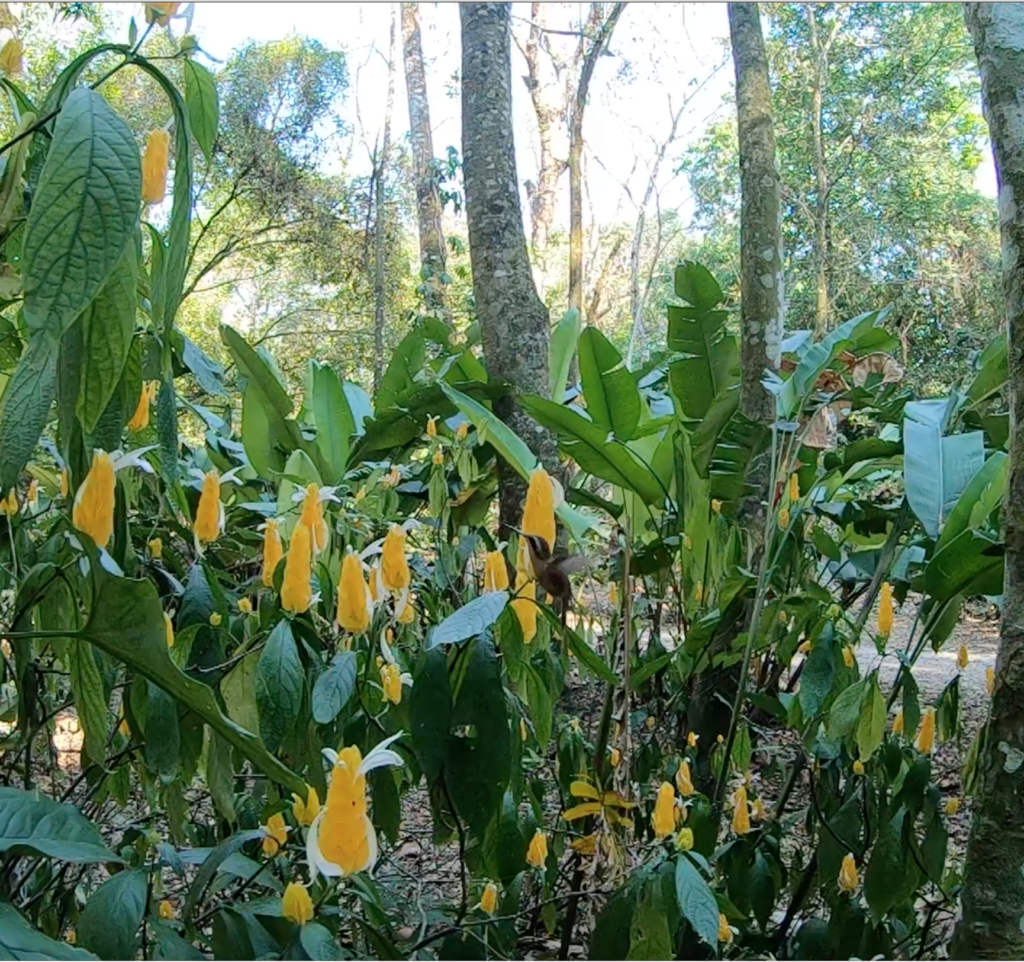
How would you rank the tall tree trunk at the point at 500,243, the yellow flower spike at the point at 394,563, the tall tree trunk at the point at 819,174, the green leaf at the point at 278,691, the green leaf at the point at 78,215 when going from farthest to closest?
1. the tall tree trunk at the point at 819,174
2. the tall tree trunk at the point at 500,243
3. the yellow flower spike at the point at 394,563
4. the green leaf at the point at 278,691
5. the green leaf at the point at 78,215

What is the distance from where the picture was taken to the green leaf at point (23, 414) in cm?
31

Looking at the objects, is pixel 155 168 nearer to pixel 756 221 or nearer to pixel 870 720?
pixel 870 720

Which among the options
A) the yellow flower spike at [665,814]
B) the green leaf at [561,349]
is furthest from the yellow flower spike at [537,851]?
the green leaf at [561,349]

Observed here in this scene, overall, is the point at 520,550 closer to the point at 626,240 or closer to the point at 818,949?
the point at 818,949

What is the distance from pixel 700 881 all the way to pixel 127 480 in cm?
50

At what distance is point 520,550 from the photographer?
→ 70 centimetres

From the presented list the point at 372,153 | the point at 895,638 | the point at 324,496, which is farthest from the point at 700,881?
the point at 372,153

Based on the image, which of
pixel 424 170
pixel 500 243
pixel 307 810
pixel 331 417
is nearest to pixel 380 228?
pixel 424 170

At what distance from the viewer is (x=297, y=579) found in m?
0.53

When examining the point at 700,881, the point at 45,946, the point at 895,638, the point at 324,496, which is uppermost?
the point at 324,496

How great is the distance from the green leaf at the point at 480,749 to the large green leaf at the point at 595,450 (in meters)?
0.40

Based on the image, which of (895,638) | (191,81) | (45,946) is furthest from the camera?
(895,638)

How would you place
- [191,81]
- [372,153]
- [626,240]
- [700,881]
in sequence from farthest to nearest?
[626,240] → [372,153] → [700,881] → [191,81]

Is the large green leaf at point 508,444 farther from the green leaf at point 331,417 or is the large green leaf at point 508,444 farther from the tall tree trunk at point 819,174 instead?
the tall tree trunk at point 819,174
